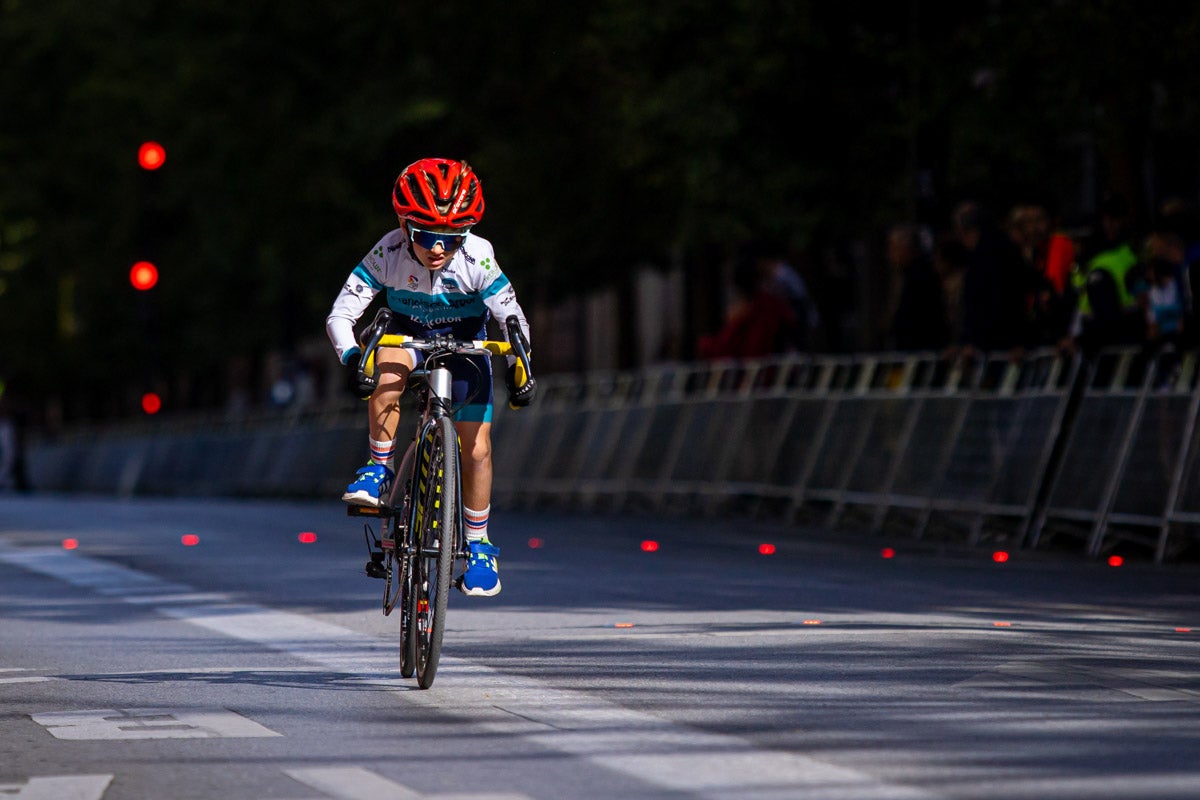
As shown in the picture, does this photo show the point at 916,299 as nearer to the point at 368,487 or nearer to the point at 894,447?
the point at 894,447

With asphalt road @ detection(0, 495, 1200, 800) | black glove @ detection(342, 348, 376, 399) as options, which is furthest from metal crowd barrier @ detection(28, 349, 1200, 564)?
black glove @ detection(342, 348, 376, 399)

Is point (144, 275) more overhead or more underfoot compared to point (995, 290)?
more overhead

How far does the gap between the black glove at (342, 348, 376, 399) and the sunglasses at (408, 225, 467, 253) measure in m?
0.46

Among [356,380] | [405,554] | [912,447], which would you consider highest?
[912,447]

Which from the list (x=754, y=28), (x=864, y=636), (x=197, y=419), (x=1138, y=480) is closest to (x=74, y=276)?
(x=197, y=419)

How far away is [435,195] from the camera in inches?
396

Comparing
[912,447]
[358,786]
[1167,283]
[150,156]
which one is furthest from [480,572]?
[150,156]

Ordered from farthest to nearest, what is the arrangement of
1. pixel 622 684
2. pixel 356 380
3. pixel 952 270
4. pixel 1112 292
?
1. pixel 952 270
2. pixel 1112 292
3. pixel 356 380
4. pixel 622 684

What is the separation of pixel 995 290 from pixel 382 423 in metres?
9.29

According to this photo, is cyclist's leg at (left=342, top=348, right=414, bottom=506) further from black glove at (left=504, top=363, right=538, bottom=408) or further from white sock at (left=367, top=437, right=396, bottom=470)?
black glove at (left=504, top=363, right=538, bottom=408)

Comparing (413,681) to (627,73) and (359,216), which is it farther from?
(359,216)

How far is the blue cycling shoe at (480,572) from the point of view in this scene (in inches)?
395

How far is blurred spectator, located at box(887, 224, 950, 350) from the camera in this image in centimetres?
2069

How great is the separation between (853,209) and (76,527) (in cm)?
819
